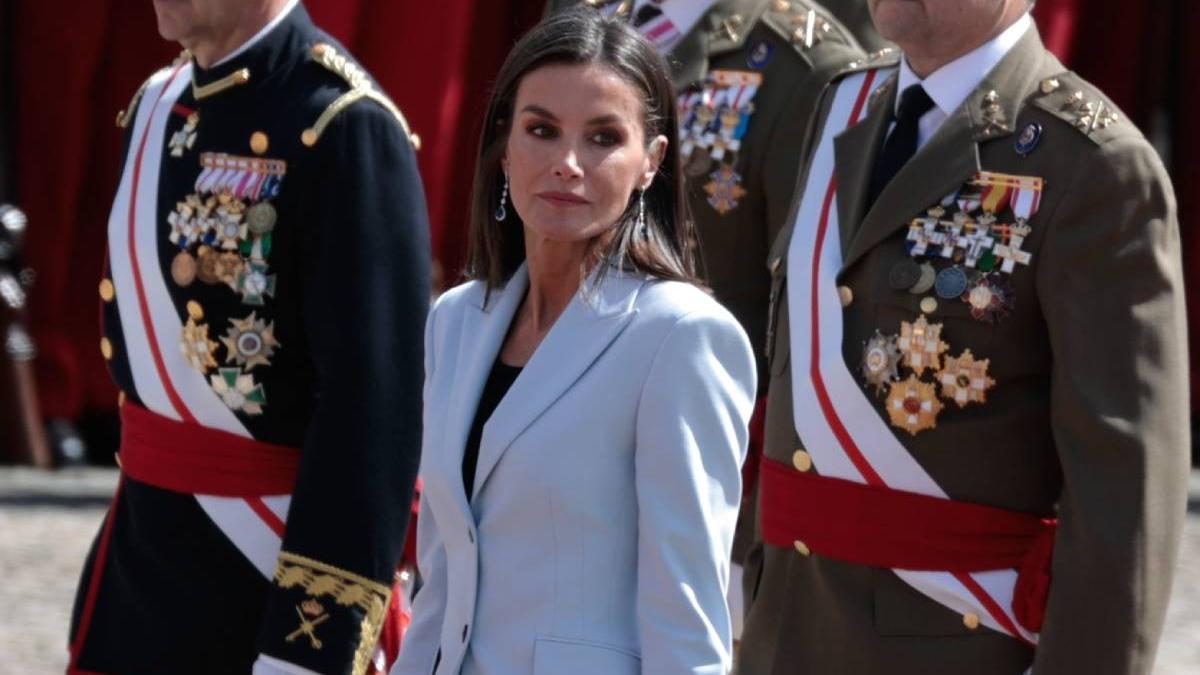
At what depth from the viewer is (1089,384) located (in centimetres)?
314

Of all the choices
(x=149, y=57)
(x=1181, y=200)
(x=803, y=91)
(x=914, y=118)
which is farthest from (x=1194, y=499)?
(x=914, y=118)

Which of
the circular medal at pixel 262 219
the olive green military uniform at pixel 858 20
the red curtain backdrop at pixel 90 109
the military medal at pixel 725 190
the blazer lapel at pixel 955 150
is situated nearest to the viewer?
the blazer lapel at pixel 955 150

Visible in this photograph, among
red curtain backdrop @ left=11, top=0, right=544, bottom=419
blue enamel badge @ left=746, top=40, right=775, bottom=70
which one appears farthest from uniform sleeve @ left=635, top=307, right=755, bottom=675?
red curtain backdrop @ left=11, top=0, right=544, bottom=419

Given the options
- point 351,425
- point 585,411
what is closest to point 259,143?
point 351,425

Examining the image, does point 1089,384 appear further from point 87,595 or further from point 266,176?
point 87,595

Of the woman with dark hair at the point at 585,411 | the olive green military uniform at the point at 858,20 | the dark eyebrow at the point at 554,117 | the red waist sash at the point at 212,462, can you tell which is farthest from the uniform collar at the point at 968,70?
the olive green military uniform at the point at 858,20

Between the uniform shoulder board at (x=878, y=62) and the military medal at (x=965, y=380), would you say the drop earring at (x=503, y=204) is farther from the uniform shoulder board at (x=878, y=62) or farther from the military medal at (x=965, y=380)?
the uniform shoulder board at (x=878, y=62)

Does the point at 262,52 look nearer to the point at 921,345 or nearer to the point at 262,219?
the point at 262,219

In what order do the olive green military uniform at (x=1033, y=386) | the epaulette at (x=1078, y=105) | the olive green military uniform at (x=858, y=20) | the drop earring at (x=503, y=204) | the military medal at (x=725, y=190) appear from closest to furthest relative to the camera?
the drop earring at (x=503, y=204)
the olive green military uniform at (x=1033, y=386)
the epaulette at (x=1078, y=105)
the military medal at (x=725, y=190)
the olive green military uniform at (x=858, y=20)

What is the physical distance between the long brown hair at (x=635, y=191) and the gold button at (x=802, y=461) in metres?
0.58

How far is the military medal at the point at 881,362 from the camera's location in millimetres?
3404

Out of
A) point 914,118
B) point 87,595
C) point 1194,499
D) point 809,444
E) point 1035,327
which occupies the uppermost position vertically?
point 914,118

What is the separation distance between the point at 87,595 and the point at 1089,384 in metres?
1.60

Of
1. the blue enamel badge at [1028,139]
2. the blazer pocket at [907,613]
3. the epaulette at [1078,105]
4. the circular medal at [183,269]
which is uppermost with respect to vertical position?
the epaulette at [1078,105]
